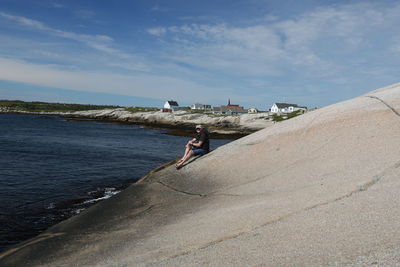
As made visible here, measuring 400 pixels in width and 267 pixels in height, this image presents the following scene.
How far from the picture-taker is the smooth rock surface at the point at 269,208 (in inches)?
194

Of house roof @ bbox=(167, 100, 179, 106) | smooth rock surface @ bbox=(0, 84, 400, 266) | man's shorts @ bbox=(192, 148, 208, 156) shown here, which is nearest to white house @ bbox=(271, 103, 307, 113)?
house roof @ bbox=(167, 100, 179, 106)

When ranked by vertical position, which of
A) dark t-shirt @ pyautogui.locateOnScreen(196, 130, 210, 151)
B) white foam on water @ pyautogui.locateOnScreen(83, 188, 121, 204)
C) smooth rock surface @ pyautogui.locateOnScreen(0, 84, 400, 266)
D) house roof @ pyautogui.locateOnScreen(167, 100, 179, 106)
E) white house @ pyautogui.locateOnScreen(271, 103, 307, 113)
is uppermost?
house roof @ pyautogui.locateOnScreen(167, 100, 179, 106)

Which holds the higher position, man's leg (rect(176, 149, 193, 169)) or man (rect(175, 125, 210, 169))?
man (rect(175, 125, 210, 169))

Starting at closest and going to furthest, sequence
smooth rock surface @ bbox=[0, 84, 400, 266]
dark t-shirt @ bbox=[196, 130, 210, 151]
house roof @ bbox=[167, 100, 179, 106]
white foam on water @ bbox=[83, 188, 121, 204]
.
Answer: smooth rock surface @ bbox=[0, 84, 400, 266], dark t-shirt @ bbox=[196, 130, 210, 151], white foam on water @ bbox=[83, 188, 121, 204], house roof @ bbox=[167, 100, 179, 106]

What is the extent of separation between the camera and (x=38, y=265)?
6.91 metres

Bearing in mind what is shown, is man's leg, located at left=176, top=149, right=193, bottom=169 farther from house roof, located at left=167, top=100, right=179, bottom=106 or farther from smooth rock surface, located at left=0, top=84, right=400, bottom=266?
house roof, located at left=167, top=100, right=179, bottom=106

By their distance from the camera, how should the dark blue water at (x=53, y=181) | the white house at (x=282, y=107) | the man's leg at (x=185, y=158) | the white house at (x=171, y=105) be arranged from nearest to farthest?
1. the dark blue water at (x=53, y=181)
2. the man's leg at (x=185, y=158)
3. the white house at (x=282, y=107)
4. the white house at (x=171, y=105)

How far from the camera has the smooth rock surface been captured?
194 inches

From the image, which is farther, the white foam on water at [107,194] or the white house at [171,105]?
the white house at [171,105]

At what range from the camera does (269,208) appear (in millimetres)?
6746

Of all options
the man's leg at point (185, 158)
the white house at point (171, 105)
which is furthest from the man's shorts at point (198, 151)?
the white house at point (171, 105)

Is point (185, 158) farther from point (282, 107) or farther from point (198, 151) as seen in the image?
point (282, 107)

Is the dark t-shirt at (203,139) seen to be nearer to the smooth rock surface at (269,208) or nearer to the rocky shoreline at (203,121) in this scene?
the smooth rock surface at (269,208)

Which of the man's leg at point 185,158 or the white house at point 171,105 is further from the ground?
the white house at point 171,105
